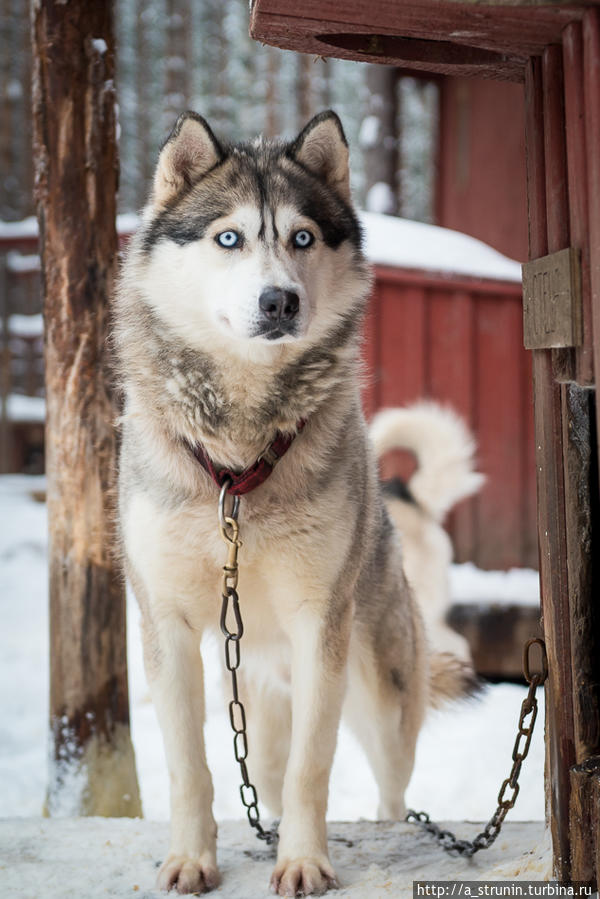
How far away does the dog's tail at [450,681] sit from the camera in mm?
3160

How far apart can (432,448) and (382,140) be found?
5.15 meters

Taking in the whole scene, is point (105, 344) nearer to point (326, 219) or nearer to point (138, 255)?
point (138, 255)

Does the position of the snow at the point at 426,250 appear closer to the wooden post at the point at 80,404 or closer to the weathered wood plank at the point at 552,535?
the wooden post at the point at 80,404

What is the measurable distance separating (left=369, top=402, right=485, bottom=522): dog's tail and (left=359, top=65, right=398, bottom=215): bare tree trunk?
4.47m

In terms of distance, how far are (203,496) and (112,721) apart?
4.67 feet

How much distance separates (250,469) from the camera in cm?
214

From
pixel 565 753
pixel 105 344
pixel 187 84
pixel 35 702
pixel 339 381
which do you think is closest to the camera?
pixel 565 753

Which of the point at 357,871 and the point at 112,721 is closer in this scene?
the point at 357,871

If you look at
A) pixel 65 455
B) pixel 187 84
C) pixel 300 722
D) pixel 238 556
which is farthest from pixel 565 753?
pixel 187 84

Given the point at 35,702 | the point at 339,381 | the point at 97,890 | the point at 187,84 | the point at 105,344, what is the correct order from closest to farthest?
the point at 97,890, the point at 339,381, the point at 105,344, the point at 35,702, the point at 187,84

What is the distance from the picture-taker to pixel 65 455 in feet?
10.3

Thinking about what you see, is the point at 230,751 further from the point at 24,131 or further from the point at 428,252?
the point at 24,131

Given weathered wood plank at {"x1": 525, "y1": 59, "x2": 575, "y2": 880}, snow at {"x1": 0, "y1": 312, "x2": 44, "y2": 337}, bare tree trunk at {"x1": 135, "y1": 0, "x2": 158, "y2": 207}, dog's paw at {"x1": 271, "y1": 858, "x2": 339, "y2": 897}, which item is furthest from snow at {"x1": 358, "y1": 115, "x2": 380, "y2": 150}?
bare tree trunk at {"x1": 135, "y1": 0, "x2": 158, "y2": 207}

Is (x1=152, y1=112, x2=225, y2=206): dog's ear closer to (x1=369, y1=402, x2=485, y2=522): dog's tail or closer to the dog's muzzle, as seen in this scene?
the dog's muzzle
